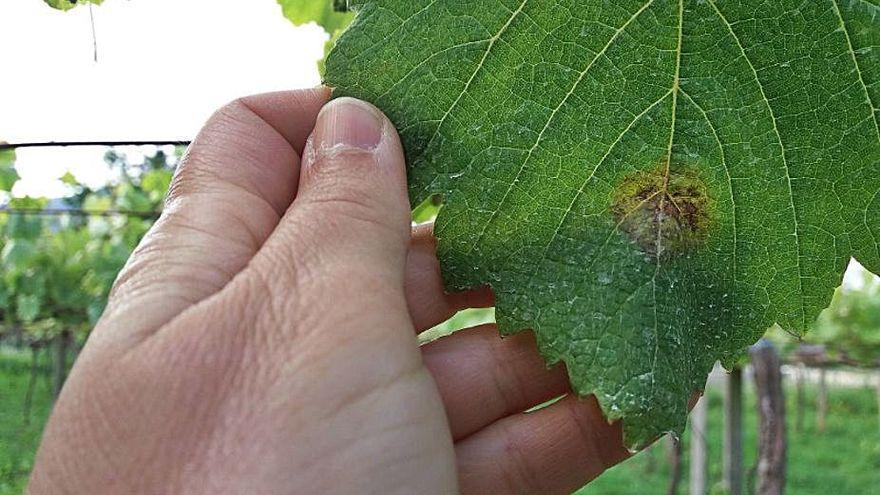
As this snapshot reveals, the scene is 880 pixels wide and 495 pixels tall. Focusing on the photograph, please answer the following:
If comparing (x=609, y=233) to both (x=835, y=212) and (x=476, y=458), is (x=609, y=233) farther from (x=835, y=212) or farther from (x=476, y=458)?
(x=476, y=458)

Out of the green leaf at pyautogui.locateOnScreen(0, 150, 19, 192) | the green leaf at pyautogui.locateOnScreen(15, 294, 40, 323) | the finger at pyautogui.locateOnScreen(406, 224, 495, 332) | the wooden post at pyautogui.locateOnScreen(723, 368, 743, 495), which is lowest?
the wooden post at pyautogui.locateOnScreen(723, 368, 743, 495)

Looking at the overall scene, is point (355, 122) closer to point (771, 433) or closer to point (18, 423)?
point (771, 433)

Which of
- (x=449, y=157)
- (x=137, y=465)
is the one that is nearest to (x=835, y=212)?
(x=449, y=157)

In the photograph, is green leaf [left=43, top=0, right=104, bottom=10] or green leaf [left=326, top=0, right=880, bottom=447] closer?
green leaf [left=326, top=0, right=880, bottom=447]

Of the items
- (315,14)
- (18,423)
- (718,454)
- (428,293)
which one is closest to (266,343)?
(428,293)

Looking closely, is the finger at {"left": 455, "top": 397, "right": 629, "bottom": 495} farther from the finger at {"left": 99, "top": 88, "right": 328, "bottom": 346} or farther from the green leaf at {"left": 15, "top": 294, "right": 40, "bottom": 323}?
the green leaf at {"left": 15, "top": 294, "right": 40, "bottom": 323}

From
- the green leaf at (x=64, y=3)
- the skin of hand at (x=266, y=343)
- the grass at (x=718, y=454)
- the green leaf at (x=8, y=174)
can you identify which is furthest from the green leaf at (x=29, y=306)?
the skin of hand at (x=266, y=343)

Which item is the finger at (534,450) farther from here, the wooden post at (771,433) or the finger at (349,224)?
the wooden post at (771,433)

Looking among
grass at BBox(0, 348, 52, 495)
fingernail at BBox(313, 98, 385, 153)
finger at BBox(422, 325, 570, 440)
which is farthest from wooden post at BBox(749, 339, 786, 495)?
grass at BBox(0, 348, 52, 495)
